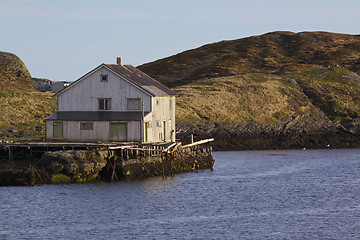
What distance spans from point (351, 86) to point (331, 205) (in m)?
86.8

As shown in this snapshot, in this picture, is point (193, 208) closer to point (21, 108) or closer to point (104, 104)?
point (104, 104)

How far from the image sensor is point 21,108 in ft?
361

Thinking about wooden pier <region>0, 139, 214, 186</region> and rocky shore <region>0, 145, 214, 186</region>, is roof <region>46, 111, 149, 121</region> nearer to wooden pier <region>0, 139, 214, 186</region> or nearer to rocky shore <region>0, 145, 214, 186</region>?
wooden pier <region>0, 139, 214, 186</region>

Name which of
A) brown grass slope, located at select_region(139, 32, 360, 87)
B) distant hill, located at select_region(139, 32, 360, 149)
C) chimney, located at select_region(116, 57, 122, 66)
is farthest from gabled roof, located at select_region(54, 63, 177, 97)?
brown grass slope, located at select_region(139, 32, 360, 87)

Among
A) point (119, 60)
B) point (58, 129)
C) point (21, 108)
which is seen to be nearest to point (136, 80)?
point (119, 60)

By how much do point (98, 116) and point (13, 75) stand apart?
288ft

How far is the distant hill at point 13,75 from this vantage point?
136000 mm

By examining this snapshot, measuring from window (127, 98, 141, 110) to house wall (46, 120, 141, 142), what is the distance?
7.67 feet

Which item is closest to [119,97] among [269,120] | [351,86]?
[269,120]

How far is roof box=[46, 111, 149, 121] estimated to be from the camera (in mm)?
67250

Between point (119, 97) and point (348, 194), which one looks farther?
point (119, 97)

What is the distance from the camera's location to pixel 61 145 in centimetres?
6291

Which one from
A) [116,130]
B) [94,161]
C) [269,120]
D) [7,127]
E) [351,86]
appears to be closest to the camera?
[94,161]

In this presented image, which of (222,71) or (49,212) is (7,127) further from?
(222,71)
